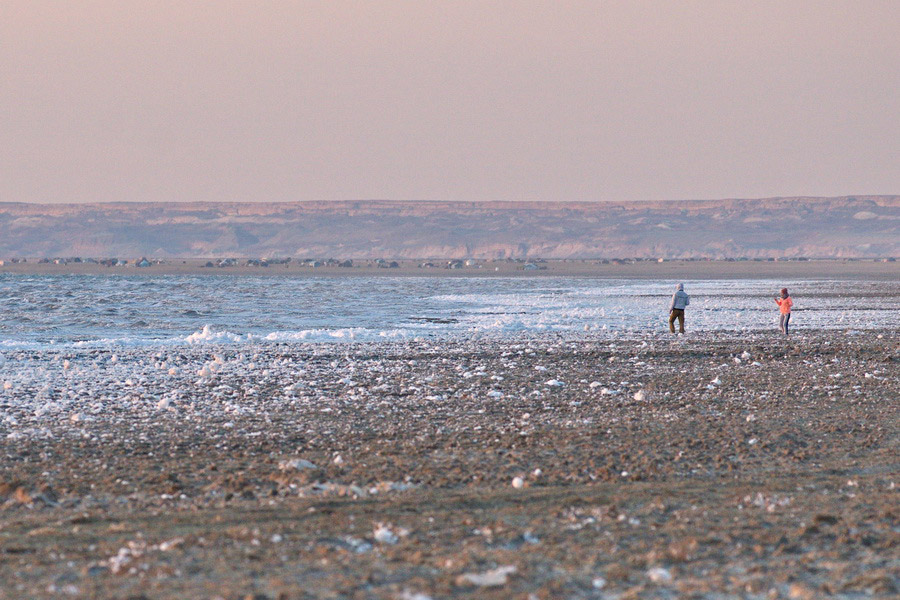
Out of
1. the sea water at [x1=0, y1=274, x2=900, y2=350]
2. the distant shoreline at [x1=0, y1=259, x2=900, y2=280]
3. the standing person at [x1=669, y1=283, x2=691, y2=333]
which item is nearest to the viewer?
the sea water at [x1=0, y1=274, x2=900, y2=350]

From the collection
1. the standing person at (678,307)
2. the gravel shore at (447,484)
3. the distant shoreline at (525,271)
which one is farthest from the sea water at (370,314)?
the distant shoreline at (525,271)

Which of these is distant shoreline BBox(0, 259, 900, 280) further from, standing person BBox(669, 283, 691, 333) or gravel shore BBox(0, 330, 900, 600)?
gravel shore BBox(0, 330, 900, 600)

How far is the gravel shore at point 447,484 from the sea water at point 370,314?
8.01 meters

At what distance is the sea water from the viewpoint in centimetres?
2344

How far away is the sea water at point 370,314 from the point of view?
23438 mm

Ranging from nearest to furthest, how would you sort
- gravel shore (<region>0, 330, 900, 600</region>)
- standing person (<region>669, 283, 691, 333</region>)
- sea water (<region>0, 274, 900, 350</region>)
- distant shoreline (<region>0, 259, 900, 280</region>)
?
gravel shore (<region>0, 330, 900, 600</region>) → sea water (<region>0, 274, 900, 350</region>) → standing person (<region>669, 283, 691, 333</region>) → distant shoreline (<region>0, 259, 900, 280</region>)

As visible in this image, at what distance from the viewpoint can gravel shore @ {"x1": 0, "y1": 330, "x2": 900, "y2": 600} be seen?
5664mm

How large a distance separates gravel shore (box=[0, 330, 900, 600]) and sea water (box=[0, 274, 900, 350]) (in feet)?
26.3

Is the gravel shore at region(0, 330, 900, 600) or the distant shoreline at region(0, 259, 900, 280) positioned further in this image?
the distant shoreline at region(0, 259, 900, 280)

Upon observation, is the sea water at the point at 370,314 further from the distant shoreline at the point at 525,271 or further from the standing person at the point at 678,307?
the distant shoreline at the point at 525,271

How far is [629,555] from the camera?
6043 millimetres

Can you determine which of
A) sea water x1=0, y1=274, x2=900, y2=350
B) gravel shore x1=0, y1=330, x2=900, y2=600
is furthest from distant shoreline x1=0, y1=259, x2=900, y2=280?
gravel shore x1=0, y1=330, x2=900, y2=600

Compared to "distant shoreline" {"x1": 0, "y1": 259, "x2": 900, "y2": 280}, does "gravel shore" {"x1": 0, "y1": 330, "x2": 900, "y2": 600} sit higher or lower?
higher

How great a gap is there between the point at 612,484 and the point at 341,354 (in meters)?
11.0
